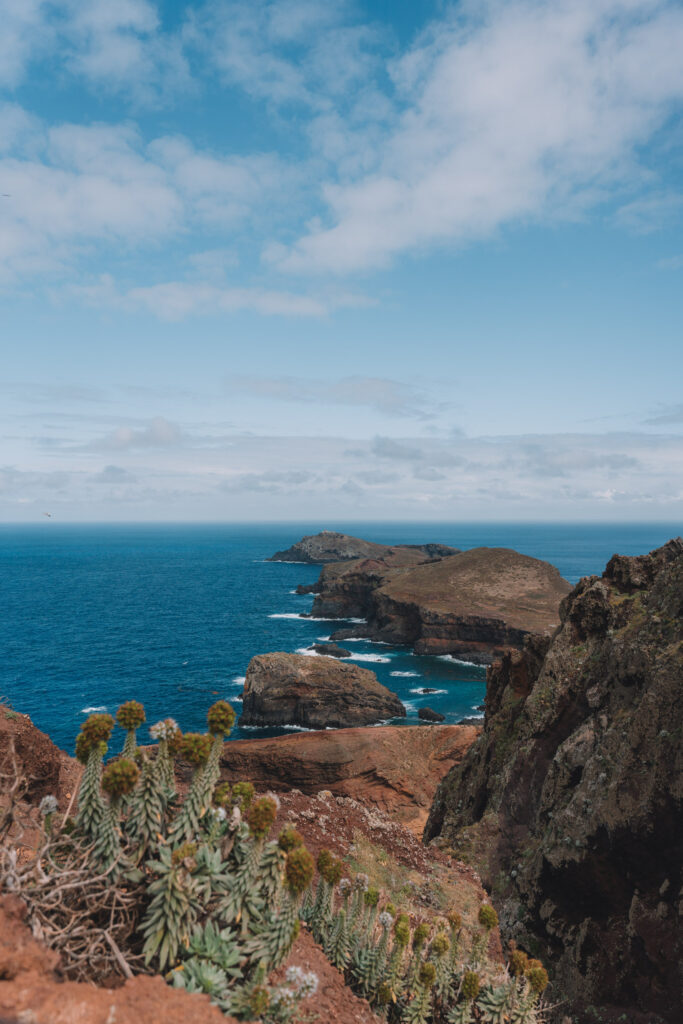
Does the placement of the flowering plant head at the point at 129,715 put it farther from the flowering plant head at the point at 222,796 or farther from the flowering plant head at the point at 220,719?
the flowering plant head at the point at 222,796

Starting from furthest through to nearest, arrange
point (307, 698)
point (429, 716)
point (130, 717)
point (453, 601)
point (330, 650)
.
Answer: point (453, 601), point (330, 650), point (429, 716), point (307, 698), point (130, 717)

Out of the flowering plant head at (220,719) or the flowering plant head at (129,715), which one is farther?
the flowering plant head at (220,719)

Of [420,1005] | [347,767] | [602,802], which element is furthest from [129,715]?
[347,767]

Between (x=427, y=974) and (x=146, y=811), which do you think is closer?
(x=146, y=811)

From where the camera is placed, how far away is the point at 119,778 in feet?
20.8

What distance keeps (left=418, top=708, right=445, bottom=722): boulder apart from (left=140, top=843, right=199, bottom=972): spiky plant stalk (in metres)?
60.4

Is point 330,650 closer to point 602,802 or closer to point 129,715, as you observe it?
point 602,802

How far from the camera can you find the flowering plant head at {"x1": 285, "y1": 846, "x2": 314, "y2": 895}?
636 cm

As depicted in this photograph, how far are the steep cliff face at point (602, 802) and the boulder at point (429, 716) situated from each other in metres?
42.5

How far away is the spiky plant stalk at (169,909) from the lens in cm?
599

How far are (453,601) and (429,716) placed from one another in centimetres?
3746

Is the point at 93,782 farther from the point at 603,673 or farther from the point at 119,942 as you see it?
the point at 603,673

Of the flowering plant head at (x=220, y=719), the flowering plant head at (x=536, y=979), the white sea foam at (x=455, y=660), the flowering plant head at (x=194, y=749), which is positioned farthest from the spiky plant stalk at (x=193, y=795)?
the white sea foam at (x=455, y=660)

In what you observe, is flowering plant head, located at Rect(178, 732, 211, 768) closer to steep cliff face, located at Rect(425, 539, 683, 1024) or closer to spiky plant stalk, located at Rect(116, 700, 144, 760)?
spiky plant stalk, located at Rect(116, 700, 144, 760)
